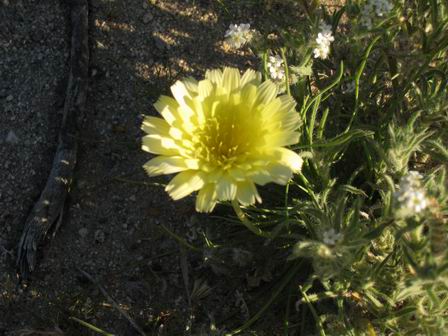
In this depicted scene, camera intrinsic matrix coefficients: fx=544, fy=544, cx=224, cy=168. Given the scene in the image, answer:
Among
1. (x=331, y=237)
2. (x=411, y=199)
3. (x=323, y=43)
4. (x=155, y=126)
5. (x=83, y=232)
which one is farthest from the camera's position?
(x=83, y=232)

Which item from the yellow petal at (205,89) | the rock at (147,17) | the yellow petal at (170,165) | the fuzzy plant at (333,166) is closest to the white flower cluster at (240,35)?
the fuzzy plant at (333,166)

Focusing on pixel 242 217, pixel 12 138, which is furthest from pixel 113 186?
pixel 242 217

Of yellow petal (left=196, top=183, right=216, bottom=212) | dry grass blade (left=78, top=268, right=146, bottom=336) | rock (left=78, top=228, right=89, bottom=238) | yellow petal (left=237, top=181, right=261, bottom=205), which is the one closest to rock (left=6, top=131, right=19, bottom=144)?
rock (left=78, top=228, right=89, bottom=238)

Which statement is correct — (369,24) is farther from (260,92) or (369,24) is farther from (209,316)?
(209,316)

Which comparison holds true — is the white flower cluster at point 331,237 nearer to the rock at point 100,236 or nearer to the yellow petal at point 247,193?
the yellow petal at point 247,193

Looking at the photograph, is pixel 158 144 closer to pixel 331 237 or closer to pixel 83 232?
pixel 331 237

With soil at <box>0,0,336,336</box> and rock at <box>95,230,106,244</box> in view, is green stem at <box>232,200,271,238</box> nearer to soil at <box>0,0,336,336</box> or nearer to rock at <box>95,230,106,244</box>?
soil at <box>0,0,336,336</box>
